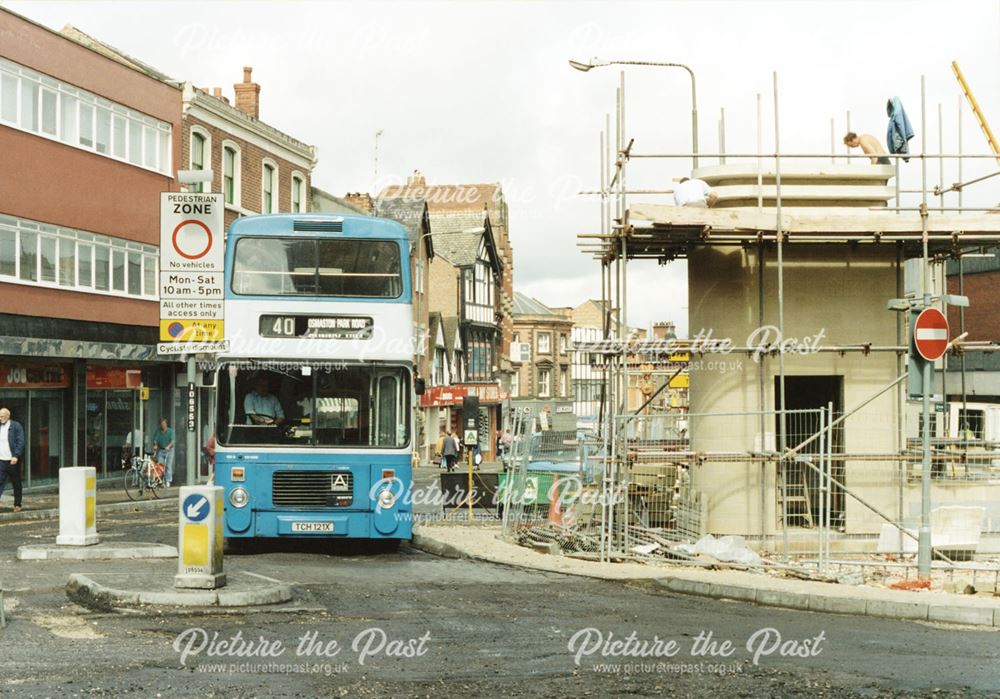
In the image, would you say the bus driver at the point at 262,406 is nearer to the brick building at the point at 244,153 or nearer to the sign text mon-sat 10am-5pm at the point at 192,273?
the sign text mon-sat 10am-5pm at the point at 192,273

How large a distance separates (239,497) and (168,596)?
5117mm

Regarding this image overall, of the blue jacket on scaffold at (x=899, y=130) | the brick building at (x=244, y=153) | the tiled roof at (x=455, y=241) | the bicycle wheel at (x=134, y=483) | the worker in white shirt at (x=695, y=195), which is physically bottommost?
the bicycle wheel at (x=134, y=483)

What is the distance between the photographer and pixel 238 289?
16891mm

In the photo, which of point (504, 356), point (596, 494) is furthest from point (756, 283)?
point (504, 356)

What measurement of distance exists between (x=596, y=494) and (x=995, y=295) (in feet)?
132

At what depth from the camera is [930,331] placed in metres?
14.7

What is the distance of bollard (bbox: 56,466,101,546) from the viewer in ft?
53.2

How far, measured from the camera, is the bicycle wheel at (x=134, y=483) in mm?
30625

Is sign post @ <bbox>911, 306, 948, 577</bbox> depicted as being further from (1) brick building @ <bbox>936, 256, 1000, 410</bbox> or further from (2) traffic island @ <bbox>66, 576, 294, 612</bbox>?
(1) brick building @ <bbox>936, 256, 1000, 410</bbox>

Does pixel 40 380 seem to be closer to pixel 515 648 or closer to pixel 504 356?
pixel 515 648

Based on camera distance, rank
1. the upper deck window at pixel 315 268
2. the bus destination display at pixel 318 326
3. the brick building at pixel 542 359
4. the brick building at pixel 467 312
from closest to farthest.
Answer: the bus destination display at pixel 318 326, the upper deck window at pixel 315 268, the brick building at pixel 467 312, the brick building at pixel 542 359

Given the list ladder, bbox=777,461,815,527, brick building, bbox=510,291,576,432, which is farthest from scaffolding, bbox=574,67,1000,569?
brick building, bbox=510,291,576,432

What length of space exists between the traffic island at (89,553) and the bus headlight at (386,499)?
2712mm

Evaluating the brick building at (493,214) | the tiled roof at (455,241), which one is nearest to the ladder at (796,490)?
the tiled roof at (455,241)
